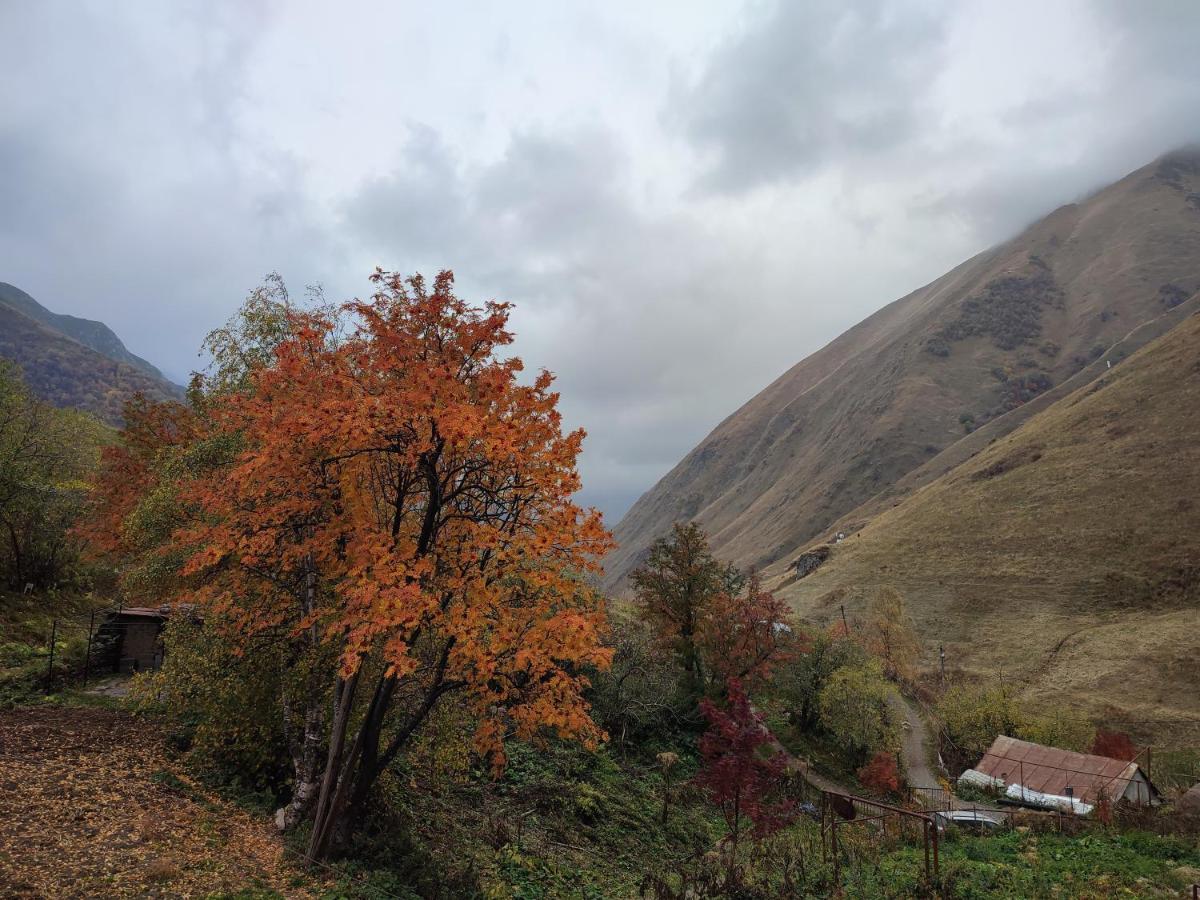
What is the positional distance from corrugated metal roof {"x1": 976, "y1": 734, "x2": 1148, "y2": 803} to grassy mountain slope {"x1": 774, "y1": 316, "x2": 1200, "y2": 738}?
18066mm

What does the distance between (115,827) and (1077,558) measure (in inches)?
3709

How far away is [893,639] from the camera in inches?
2648

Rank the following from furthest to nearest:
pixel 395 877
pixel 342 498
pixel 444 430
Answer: pixel 342 498 → pixel 395 877 → pixel 444 430

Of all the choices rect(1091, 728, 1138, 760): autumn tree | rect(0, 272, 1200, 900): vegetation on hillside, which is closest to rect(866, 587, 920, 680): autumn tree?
rect(1091, 728, 1138, 760): autumn tree

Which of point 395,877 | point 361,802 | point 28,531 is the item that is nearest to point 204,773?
point 361,802

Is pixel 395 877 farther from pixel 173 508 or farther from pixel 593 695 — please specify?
pixel 593 695

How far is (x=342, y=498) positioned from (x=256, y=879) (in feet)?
22.3

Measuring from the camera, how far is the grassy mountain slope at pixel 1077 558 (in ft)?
196

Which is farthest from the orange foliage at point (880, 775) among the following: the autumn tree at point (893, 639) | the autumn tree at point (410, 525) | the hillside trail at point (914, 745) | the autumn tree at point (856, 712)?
the autumn tree at point (410, 525)

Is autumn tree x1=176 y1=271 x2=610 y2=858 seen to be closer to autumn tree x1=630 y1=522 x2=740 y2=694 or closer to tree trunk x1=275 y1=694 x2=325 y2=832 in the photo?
tree trunk x1=275 y1=694 x2=325 y2=832

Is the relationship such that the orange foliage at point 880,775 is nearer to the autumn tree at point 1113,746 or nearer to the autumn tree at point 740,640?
the autumn tree at point 740,640

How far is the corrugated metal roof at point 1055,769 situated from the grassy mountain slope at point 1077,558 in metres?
18.1

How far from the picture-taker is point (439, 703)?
49.0 feet

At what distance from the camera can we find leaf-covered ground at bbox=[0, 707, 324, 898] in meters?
9.72
